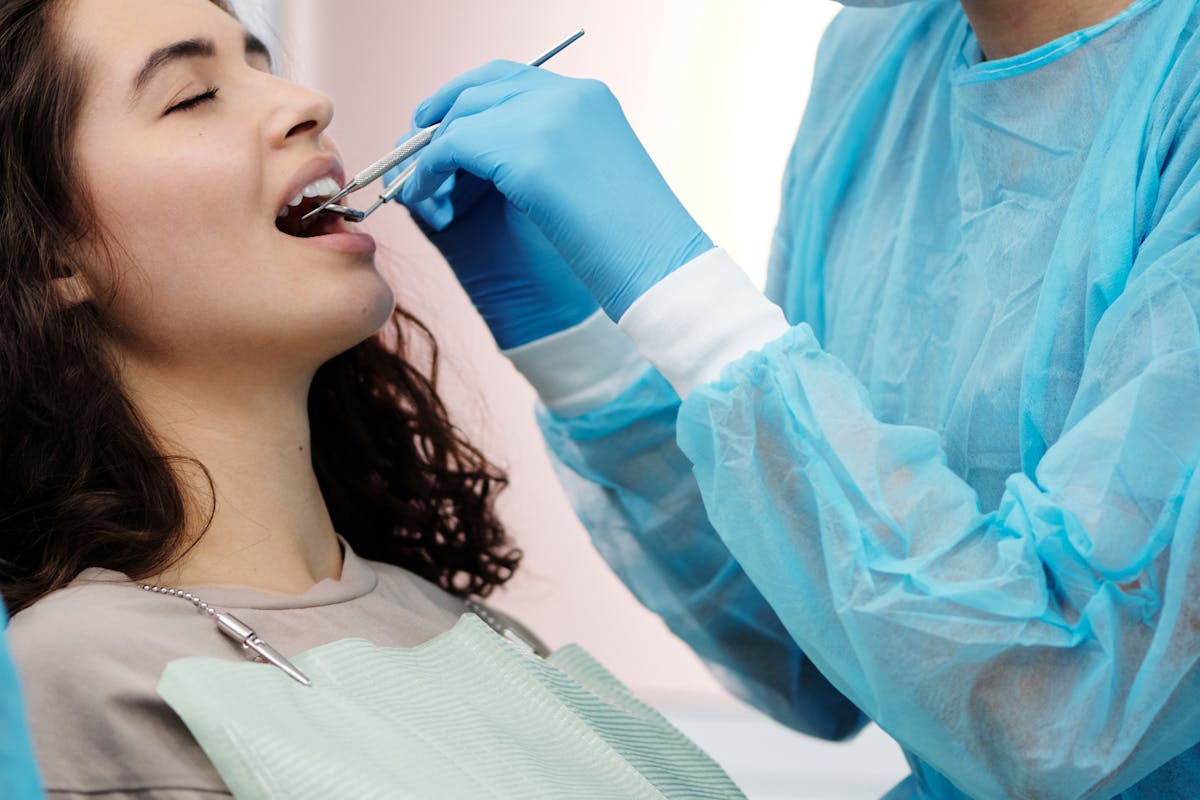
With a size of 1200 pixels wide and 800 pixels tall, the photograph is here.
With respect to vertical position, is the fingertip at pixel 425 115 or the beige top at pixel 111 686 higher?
the fingertip at pixel 425 115

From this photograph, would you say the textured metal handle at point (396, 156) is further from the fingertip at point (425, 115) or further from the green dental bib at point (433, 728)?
the green dental bib at point (433, 728)

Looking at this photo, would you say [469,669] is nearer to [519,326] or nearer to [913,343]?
[519,326]

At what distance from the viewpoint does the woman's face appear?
1.11 metres

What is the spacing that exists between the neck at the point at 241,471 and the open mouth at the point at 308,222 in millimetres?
153

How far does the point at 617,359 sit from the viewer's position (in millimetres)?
1342

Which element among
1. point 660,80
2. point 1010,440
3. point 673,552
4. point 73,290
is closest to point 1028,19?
point 1010,440

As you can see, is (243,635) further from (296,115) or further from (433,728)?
(296,115)

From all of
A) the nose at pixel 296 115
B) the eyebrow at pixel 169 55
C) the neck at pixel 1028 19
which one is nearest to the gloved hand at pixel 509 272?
the nose at pixel 296 115

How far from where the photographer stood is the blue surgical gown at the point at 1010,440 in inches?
34.9

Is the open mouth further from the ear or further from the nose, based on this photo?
the ear

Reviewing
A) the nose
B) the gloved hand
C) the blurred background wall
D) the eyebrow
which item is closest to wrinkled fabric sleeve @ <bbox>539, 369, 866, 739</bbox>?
the gloved hand

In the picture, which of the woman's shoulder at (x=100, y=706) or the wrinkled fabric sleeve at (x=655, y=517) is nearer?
the woman's shoulder at (x=100, y=706)

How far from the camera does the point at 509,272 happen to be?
1321 millimetres

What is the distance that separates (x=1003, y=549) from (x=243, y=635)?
574 mm
